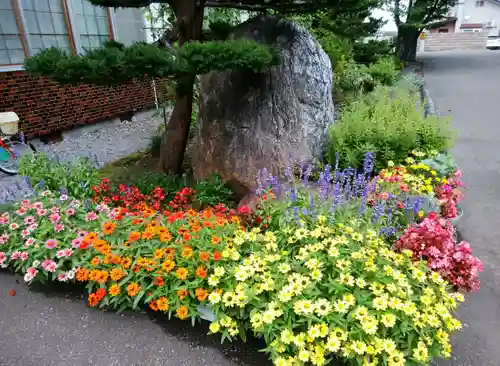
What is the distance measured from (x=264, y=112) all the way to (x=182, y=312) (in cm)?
225

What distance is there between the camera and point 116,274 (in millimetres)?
2016

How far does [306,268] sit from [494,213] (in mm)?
2504

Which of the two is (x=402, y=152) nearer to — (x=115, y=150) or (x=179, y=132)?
(x=179, y=132)

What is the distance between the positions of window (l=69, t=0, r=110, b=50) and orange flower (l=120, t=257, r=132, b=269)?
5482 millimetres

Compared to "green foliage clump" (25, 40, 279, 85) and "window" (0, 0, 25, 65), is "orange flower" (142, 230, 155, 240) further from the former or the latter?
"window" (0, 0, 25, 65)

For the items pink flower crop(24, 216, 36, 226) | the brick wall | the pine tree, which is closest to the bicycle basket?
the brick wall

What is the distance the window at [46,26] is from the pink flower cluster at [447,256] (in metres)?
5.21

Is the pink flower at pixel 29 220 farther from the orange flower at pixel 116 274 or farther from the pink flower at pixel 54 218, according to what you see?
the orange flower at pixel 116 274

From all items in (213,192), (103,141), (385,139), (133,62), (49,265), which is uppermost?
(133,62)

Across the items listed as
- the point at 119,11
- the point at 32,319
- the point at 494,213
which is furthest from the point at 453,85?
the point at 32,319

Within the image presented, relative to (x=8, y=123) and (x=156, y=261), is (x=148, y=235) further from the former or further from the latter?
(x=8, y=123)

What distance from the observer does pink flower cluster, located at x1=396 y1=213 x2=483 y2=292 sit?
6.60 feet

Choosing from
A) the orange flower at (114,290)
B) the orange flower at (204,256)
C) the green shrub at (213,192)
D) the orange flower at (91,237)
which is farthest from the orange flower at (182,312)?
the green shrub at (213,192)

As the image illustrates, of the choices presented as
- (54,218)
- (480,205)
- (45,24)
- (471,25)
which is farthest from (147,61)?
(471,25)
